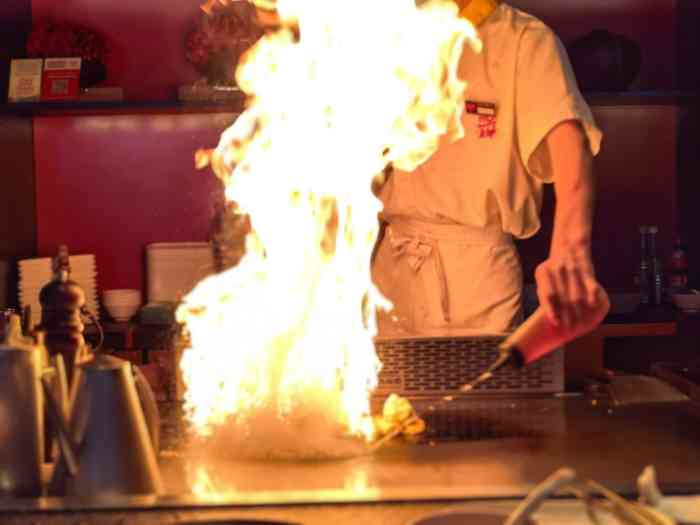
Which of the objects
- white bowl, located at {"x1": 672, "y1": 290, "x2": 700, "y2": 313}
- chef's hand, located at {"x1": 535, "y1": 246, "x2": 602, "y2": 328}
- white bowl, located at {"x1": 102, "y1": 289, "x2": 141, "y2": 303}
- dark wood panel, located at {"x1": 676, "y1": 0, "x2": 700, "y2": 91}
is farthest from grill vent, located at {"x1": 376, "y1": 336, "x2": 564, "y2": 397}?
dark wood panel, located at {"x1": 676, "y1": 0, "x2": 700, "y2": 91}

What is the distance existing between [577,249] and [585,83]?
192 cm

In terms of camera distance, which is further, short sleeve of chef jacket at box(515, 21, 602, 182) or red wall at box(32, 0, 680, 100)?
red wall at box(32, 0, 680, 100)

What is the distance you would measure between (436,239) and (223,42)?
132cm

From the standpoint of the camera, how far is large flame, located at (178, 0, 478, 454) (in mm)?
2088

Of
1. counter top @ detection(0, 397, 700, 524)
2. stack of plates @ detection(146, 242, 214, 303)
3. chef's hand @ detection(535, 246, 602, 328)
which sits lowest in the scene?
counter top @ detection(0, 397, 700, 524)

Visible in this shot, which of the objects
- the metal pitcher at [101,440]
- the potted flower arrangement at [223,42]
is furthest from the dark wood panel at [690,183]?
the metal pitcher at [101,440]

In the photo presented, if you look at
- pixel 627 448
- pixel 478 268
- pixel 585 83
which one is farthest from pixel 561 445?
pixel 585 83

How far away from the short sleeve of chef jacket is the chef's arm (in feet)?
0.08

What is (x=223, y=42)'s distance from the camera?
13.1ft

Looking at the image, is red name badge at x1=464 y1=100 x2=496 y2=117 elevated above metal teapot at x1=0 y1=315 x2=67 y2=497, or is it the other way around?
red name badge at x1=464 y1=100 x2=496 y2=117

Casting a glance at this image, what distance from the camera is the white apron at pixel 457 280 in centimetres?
304

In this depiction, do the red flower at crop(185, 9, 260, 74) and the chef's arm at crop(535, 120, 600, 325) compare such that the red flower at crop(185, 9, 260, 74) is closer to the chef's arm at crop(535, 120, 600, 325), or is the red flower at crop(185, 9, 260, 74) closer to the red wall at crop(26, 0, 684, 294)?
the red wall at crop(26, 0, 684, 294)

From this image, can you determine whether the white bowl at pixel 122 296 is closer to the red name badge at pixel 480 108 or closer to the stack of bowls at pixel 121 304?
the stack of bowls at pixel 121 304

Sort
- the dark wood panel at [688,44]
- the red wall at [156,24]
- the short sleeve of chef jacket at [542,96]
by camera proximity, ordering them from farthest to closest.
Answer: the red wall at [156,24] → the dark wood panel at [688,44] → the short sleeve of chef jacket at [542,96]
